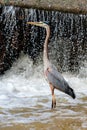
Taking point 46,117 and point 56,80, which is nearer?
point 46,117

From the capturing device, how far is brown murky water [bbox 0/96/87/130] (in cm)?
595

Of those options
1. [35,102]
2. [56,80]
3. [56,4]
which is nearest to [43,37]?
[56,4]

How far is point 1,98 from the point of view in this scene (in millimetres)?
7832

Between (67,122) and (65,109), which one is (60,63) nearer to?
(65,109)

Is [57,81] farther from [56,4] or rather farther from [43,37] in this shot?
[56,4]

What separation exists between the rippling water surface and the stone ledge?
127cm

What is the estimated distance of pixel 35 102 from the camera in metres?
7.53

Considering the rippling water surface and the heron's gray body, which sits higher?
the heron's gray body

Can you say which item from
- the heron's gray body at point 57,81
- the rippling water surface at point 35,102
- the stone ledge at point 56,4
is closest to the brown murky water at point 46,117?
the rippling water surface at point 35,102

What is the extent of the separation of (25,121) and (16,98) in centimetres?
173

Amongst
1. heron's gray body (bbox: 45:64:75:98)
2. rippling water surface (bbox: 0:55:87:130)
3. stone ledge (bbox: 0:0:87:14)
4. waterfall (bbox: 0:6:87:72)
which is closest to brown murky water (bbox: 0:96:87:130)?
rippling water surface (bbox: 0:55:87:130)

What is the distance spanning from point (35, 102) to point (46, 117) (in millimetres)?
1092

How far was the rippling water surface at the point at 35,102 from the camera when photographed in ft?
20.0

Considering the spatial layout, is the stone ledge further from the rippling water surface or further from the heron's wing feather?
the heron's wing feather
